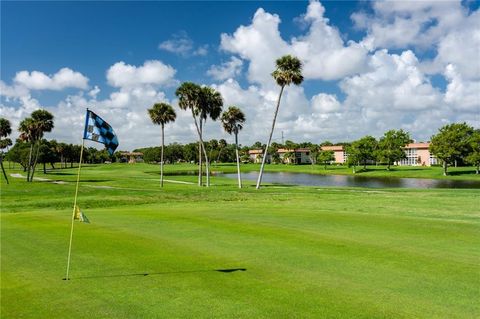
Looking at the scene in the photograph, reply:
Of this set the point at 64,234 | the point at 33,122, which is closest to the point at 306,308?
the point at 64,234

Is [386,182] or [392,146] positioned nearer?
[386,182]

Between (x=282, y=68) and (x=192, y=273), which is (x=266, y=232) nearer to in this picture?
(x=192, y=273)

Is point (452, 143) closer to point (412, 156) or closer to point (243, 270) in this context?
point (412, 156)

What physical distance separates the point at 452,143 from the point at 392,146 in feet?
73.4

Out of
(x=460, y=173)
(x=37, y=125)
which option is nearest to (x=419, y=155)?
(x=460, y=173)

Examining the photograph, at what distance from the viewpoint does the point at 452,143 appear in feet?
315

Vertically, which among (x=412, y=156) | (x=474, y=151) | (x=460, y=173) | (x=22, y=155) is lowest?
(x=460, y=173)

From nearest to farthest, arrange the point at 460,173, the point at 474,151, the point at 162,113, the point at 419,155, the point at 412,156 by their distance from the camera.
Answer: the point at 162,113 → the point at 474,151 → the point at 460,173 → the point at 419,155 → the point at 412,156

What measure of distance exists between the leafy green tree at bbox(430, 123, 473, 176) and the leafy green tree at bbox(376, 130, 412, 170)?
51.1 feet

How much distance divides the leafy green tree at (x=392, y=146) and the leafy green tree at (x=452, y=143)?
15588 mm

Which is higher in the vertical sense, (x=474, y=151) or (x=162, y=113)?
(x=162, y=113)

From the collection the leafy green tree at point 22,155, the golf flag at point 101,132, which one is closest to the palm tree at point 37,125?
the leafy green tree at point 22,155

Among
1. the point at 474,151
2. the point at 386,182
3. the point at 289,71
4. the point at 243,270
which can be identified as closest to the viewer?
the point at 243,270

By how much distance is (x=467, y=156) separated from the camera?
315 feet
